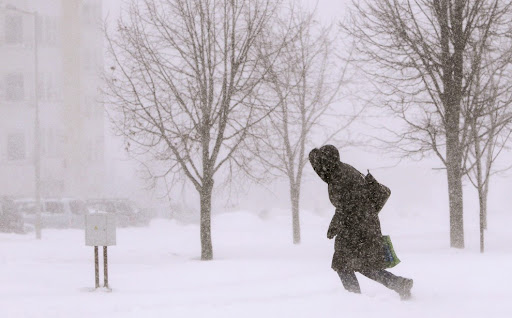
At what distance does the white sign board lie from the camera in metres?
8.65

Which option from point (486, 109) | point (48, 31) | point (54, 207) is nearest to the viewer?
point (486, 109)

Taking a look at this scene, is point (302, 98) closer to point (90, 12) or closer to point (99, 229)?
point (99, 229)

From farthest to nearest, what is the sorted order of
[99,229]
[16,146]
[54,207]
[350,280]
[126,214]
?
[16,146]
[126,214]
[54,207]
[99,229]
[350,280]

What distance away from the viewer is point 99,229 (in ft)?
28.4

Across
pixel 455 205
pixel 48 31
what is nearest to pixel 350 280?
pixel 455 205

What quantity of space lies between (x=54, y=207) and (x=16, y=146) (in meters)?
15.6

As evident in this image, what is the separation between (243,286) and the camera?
30.1 feet

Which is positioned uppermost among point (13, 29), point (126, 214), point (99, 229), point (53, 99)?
point (13, 29)

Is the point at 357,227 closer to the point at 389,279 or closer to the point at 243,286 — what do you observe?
the point at 389,279

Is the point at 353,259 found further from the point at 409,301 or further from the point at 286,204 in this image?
the point at 286,204

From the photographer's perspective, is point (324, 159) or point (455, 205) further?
point (455, 205)

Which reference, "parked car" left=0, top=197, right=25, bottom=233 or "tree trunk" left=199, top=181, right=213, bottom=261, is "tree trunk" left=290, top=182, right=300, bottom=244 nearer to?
"tree trunk" left=199, top=181, right=213, bottom=261

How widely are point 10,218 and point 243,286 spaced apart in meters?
Answer: 17.8

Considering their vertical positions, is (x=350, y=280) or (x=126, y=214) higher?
(x=350, y=280)
